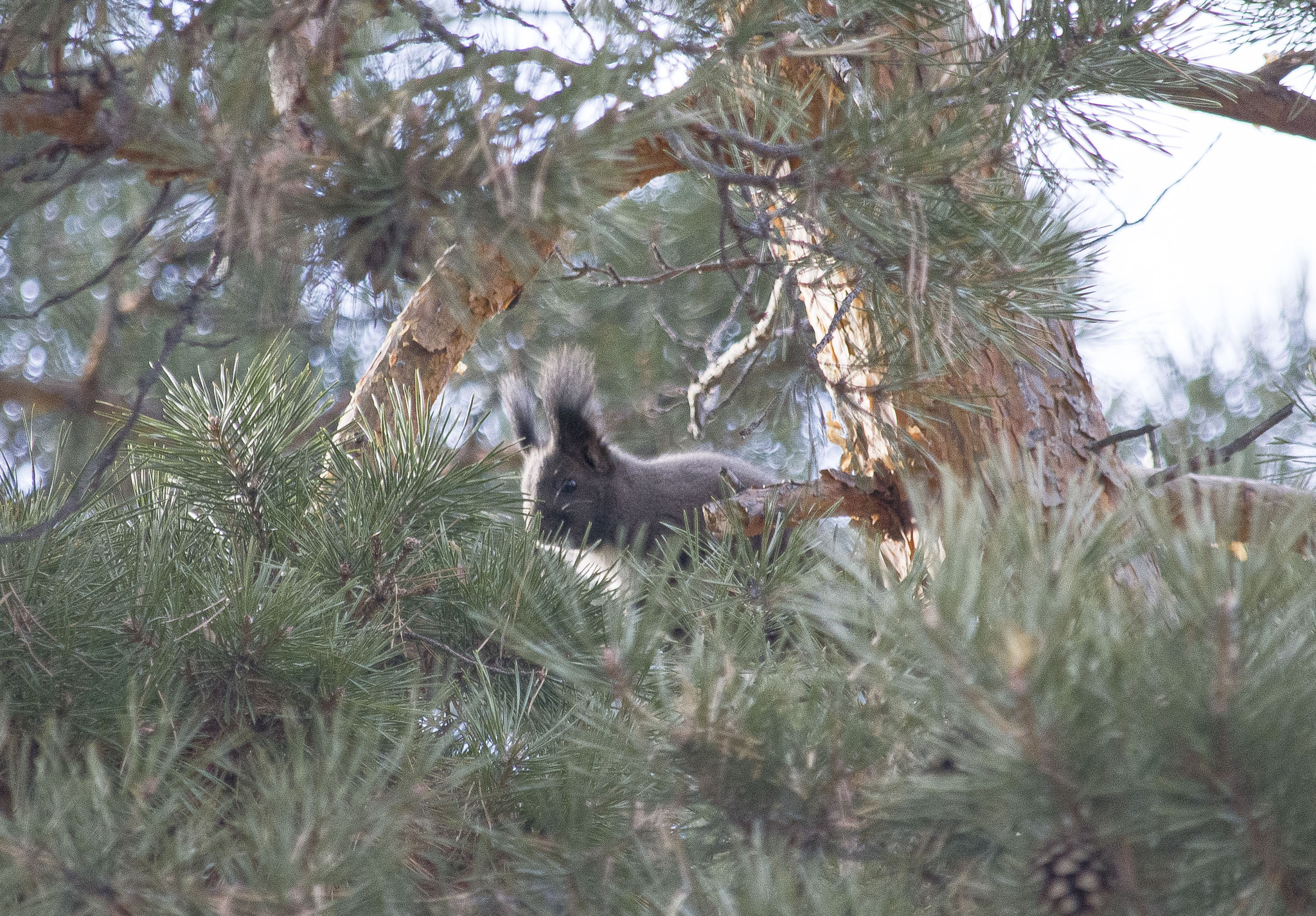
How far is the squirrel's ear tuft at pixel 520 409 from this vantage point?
3.01 metres

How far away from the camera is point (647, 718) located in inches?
28.7

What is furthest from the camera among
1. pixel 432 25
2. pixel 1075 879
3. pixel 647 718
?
pixel 432 25

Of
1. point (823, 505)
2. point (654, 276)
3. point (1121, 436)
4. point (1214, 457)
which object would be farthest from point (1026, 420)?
point (1214, 457)

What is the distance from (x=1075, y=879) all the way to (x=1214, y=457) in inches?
16.4

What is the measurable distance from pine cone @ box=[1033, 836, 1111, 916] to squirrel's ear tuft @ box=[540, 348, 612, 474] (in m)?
2.22

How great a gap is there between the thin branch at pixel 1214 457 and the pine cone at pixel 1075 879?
22cm

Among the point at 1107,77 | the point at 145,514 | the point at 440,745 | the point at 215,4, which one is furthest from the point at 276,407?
the point at 1107,77

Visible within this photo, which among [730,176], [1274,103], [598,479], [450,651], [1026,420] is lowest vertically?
[598,479]

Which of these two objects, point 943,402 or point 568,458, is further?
point 568,458

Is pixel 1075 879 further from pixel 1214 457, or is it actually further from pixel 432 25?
pixel 432 25

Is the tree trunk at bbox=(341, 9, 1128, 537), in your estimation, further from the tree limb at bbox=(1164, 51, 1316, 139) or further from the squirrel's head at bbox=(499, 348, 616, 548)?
the squirrel's head at bbox=(499, 348, 616, 548)

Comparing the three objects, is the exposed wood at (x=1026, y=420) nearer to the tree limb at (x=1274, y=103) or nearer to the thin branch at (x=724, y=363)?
the thin branch at (x=724, y=363)

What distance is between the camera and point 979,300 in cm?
124

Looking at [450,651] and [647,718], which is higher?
[647,718]
